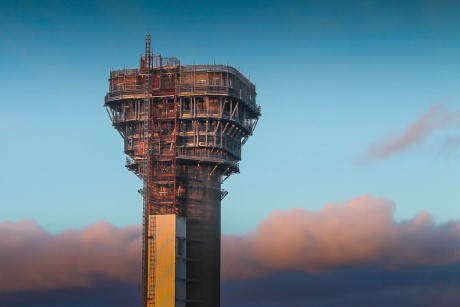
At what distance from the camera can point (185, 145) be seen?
19362cm

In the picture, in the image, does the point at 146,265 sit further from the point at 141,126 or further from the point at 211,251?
the point at 141,126

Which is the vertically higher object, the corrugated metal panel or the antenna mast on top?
the antenna mast on top

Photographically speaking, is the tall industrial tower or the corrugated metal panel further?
the tall industrial tower

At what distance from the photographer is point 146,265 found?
18500 cm

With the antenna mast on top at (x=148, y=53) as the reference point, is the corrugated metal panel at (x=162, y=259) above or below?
below

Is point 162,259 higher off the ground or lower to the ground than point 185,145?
lower

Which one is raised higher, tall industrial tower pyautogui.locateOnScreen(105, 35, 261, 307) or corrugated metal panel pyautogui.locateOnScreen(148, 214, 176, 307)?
tall industrial tower pyautogui.locateOnScreen(105, 35, 261, 307)

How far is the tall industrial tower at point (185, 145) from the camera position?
623 feet

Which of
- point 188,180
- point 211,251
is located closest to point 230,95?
Answer: point 188,180

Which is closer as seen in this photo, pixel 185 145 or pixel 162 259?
pixel 162 259

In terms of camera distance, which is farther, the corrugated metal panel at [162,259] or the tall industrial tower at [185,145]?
the tall industrial tower at [185,145]

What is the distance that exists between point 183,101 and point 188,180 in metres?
16.4

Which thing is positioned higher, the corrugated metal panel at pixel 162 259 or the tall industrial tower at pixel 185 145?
the tall industrial tower at pixel 185 145

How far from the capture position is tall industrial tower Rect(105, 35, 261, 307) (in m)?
190
